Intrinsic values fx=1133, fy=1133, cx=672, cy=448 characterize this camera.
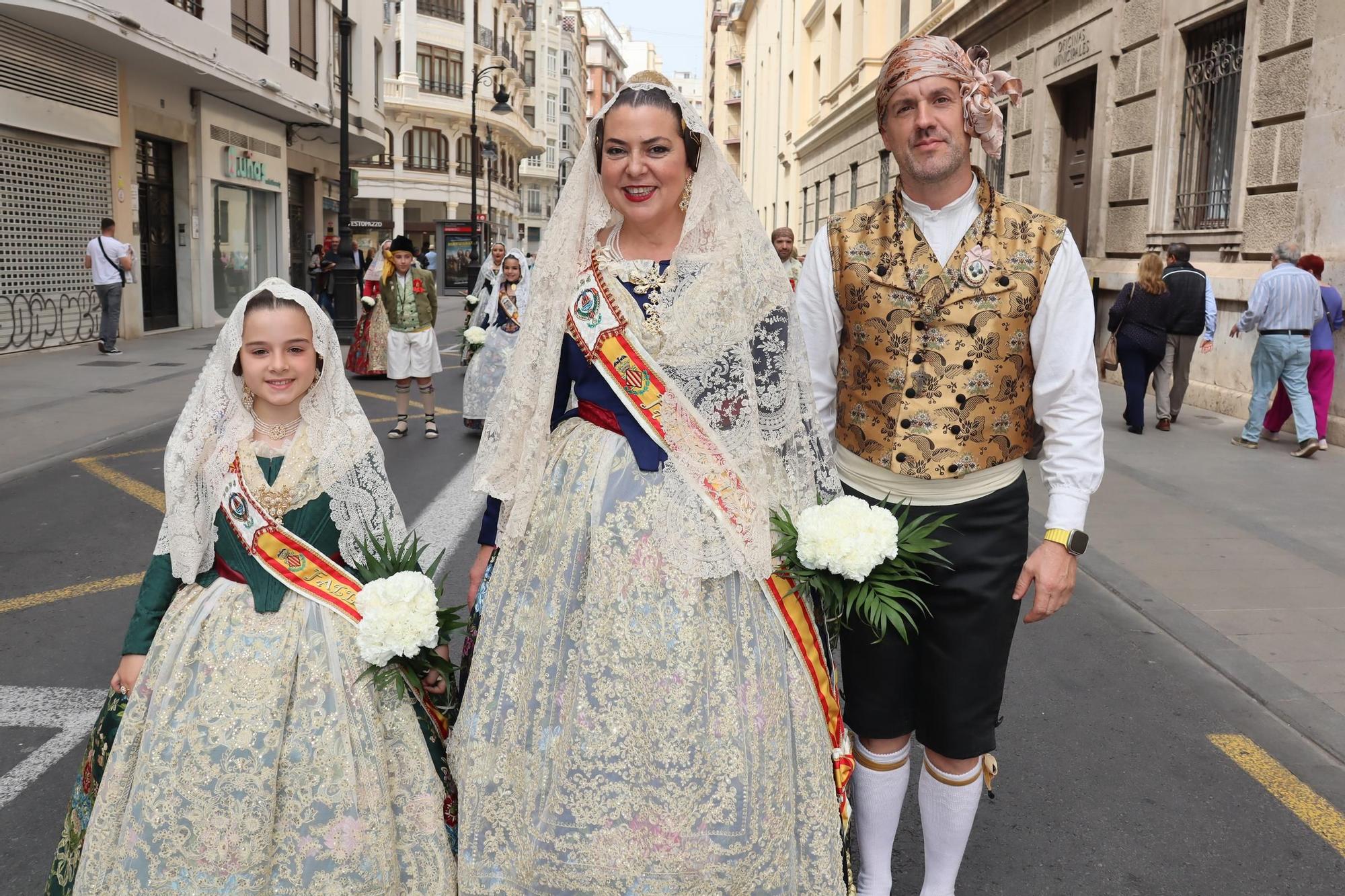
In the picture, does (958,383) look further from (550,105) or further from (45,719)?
(550,105)

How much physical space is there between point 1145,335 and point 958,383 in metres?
9.76

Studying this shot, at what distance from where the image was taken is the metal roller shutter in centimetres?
1642

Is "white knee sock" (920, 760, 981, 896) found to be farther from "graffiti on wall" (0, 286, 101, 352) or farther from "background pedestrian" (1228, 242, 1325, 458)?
"graffiti on wall" (0, 286, 101, 352)

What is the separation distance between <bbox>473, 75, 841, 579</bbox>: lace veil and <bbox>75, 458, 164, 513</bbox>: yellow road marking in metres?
5.38

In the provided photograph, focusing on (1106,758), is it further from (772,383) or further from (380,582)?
(380,582)

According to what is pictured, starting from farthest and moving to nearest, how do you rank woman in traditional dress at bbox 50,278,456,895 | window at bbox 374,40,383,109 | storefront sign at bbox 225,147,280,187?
window at bbox 374,40,383,109 → storefront sign at bbox 225,147,280,187 → woman in traditional dress at bbox 50,278,456,895

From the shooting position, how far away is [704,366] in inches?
103

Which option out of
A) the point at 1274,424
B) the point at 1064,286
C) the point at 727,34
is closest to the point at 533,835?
the point at 1064,286

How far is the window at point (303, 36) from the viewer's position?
2497 centimetres

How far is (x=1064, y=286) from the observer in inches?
102

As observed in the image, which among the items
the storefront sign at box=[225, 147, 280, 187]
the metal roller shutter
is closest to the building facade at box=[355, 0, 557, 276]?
the storefront sign at box=[225, 147, 280, 187]

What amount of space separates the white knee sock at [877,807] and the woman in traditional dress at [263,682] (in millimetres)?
Answer: 1022

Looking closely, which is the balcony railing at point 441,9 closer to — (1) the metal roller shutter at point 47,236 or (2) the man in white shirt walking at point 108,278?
(1) the metal roller shutter at point 47,236

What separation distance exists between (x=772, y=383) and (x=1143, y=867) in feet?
6.01
